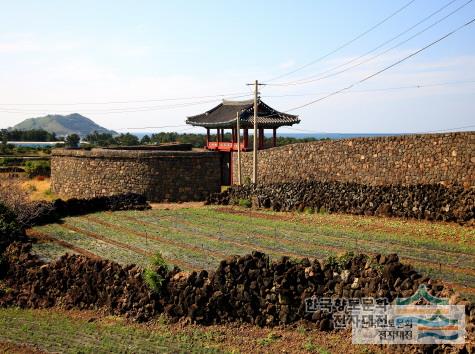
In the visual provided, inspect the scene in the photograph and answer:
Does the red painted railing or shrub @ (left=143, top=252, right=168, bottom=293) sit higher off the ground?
the red painted railing

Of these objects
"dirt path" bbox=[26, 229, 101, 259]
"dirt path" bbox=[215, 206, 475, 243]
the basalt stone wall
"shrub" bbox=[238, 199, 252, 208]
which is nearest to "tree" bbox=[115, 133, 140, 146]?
the basalt stone wall

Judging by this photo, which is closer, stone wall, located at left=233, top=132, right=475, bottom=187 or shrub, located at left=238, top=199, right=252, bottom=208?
stone wall, located at left=233, top=132, right=475, bottom=187

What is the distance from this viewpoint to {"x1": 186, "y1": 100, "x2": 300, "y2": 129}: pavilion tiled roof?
3391cm

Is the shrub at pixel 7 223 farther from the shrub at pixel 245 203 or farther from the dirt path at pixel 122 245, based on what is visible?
the shrub at pixel 245 203

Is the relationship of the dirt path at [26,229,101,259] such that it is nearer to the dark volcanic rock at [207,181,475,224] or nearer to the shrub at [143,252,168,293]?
the shrub at [143,252,168,293]

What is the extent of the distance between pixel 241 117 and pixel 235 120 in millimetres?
505

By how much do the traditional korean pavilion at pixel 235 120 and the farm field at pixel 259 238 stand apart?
488 inches

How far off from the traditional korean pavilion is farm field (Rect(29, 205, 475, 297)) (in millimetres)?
12404

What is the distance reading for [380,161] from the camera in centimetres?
2262

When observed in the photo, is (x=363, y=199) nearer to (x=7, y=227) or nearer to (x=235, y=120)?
(x=7, y=227)

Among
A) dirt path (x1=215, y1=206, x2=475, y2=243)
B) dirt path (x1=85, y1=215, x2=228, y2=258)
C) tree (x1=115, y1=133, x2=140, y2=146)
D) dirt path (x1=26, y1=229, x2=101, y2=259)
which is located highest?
tree (x1=115, y1=133, x2=140, y2=146)

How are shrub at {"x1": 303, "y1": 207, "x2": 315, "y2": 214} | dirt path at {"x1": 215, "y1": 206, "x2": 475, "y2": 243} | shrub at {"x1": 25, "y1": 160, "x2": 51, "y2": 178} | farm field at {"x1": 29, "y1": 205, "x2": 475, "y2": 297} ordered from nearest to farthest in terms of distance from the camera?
farm field at {"x1": 29, "y1": 205, "x2": 475, "y2": 297}
dirt path at {"x1": 215, "y1": 206, "x2": 475, "y2": 243}
shrub at {"x1": 303, "y1": 207, "x2": 315, "y2": 214}
shrub at {"x1": 25, "y1": 160, "x2": 51, "y2": 178}

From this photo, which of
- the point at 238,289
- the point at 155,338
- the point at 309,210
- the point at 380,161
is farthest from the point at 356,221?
the point at 155,338

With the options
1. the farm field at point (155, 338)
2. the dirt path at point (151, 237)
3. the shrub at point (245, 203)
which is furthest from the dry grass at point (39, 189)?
the farm field at point (155, 338)
